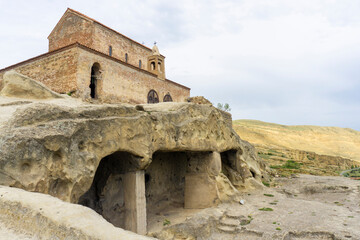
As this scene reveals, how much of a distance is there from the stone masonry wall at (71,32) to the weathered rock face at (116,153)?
520 inches

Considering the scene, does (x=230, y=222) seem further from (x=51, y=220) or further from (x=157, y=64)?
(x=157, y=64)

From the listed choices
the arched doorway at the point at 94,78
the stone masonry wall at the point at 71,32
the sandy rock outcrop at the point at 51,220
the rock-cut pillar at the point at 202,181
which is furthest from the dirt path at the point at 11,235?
the stone masonry wall at the point at 71,32

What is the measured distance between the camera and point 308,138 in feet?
151

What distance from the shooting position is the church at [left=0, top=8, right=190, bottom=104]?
1520 centimetres

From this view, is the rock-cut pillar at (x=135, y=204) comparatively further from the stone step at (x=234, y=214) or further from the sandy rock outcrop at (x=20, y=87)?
the sandy rock outcrop at (x=20, y=87)

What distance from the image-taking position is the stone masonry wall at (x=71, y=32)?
19.8 metres

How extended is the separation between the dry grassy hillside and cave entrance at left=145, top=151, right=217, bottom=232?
27.5 m

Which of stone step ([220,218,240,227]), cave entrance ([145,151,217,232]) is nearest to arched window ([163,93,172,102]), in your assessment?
cave entrance ([145,151,217,232])

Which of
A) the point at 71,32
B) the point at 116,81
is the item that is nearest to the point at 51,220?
the point at 116,81

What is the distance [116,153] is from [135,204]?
1.31 metres

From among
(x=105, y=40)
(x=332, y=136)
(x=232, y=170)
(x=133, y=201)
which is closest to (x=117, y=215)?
(x=133, y=201)

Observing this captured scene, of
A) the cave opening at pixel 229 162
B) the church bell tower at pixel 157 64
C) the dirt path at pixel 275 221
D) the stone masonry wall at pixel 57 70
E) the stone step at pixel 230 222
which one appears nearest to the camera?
the dirt path at pixel 275 221

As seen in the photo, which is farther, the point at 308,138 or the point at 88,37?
the point at 308,138

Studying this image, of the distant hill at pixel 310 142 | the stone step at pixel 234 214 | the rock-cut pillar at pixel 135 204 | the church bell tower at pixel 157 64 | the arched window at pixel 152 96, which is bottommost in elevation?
the stone step at pixel 234 214
